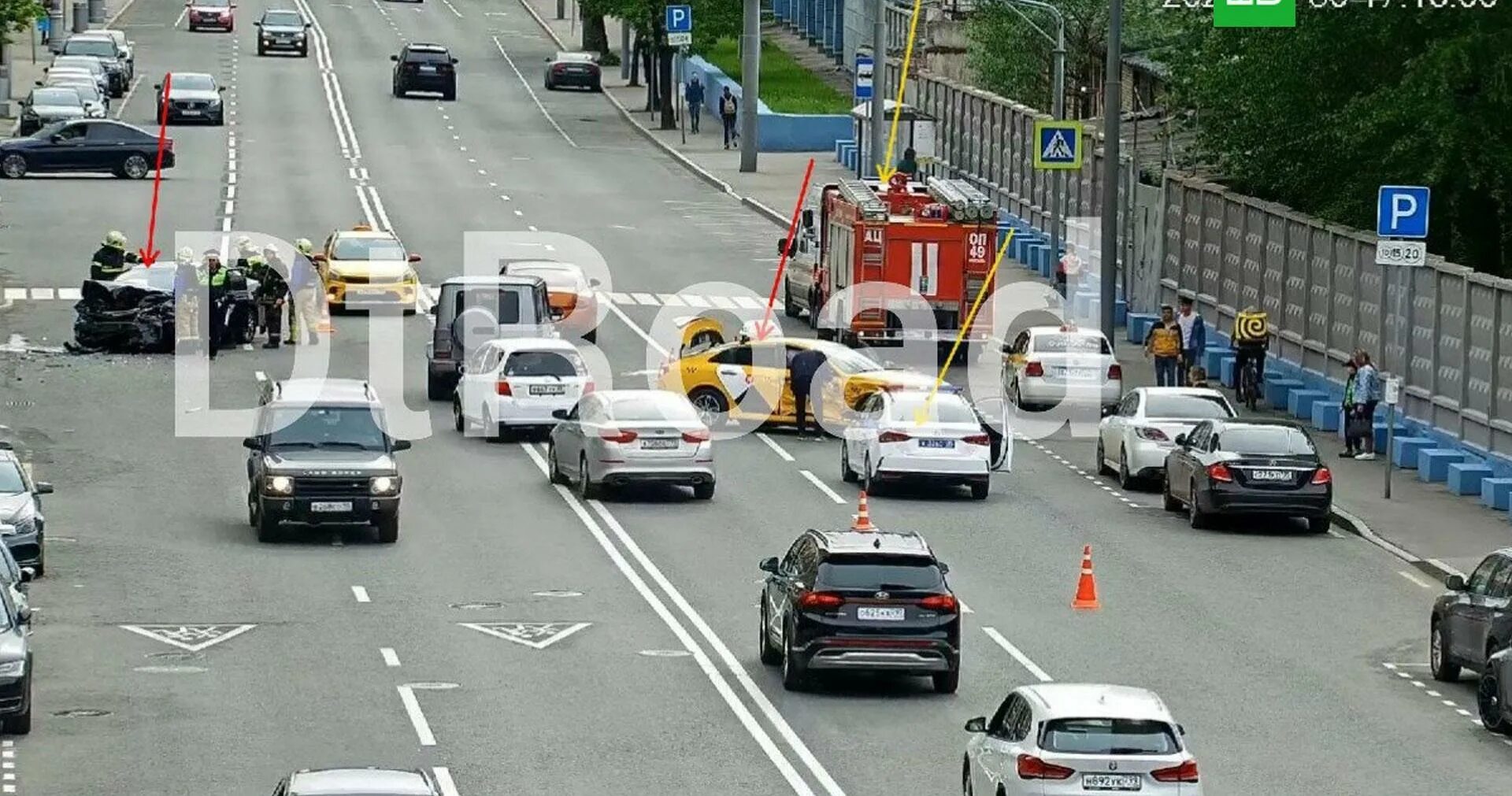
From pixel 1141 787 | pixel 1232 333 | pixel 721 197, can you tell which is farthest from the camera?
pixel 721 197

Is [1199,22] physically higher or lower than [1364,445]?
higher

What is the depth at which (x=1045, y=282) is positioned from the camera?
60469 millimetres

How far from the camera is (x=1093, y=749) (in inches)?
789

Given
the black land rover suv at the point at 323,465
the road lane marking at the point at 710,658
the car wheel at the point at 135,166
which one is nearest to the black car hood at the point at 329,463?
the black land rover suv at the point at 323,465

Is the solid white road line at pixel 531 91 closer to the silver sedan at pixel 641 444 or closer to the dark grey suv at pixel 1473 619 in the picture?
the silver sedan at pixel 641 444

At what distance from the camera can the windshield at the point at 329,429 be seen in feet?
114

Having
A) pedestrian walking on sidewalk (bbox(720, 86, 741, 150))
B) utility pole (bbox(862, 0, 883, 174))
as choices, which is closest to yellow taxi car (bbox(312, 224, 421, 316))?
utility pole (bbox(862, 0, 883, 174))

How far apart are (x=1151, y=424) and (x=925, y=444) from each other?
3.52 meters

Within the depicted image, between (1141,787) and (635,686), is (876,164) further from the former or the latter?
(1141,787)

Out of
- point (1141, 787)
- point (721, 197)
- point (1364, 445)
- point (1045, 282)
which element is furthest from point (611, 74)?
point (1141, 787)

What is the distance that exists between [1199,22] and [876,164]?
1380 cm

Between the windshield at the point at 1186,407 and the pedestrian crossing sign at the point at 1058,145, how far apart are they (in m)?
13.5

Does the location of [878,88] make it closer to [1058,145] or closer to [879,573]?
[1058,145]

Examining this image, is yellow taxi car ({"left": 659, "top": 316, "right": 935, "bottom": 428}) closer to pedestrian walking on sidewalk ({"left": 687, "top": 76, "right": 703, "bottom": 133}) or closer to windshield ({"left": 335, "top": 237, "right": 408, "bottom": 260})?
windshield ({"left": 335, "top": 237, "right": 408, "bottom": 260})
